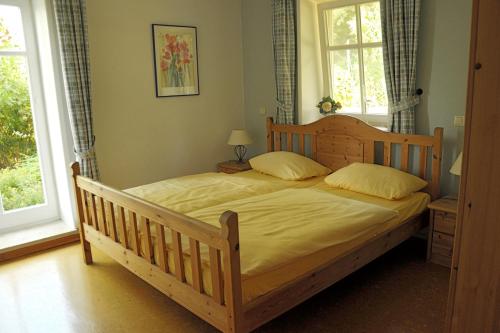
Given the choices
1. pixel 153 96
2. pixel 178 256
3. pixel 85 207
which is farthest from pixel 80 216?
pixel 153 96

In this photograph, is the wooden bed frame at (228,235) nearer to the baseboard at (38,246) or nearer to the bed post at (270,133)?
the bed post at (270,133)

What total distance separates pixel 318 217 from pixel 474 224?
1527 mm

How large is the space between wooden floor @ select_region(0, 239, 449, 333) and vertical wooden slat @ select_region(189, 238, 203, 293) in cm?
48

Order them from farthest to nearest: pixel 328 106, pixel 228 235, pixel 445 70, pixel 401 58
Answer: pixel 328 106
pixel 401 58
pixel 445 70
pixel 228 235

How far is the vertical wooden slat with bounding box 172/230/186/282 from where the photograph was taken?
2238 millimetres

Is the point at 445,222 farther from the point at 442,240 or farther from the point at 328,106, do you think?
the point at 328,106

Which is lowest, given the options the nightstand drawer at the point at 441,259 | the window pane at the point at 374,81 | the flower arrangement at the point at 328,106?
the nightstand drawer at the point at 441,259

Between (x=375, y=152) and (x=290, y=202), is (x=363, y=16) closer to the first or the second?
(x=375, y=152)

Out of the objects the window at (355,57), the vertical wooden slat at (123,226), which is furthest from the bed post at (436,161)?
the vertical wooden slat at (123,226)

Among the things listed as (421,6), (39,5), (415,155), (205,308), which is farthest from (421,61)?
(39,5)

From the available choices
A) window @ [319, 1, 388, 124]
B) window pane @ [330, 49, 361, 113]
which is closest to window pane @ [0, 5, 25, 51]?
window @ [319, 1, 388, 124]

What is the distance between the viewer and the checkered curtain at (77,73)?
11.4 ft

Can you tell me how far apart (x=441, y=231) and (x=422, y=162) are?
1.96 feet

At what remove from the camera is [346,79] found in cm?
423
